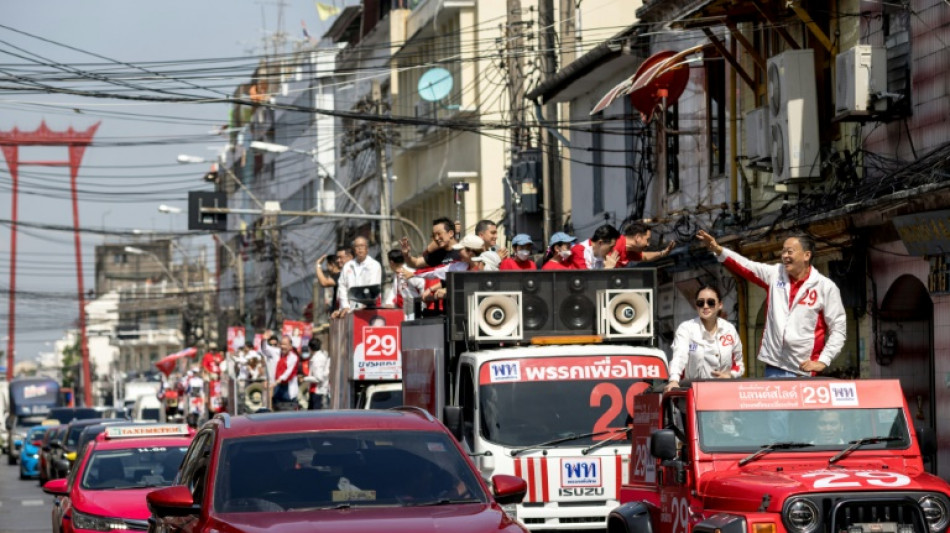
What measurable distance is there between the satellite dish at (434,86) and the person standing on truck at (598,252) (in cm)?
2688

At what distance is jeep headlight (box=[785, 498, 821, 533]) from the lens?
9.66m

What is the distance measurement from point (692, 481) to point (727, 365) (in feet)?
9.80

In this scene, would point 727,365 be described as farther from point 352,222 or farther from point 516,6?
point 352,222

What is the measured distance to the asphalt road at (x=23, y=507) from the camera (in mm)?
23938

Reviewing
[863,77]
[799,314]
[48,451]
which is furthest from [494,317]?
[48,451]

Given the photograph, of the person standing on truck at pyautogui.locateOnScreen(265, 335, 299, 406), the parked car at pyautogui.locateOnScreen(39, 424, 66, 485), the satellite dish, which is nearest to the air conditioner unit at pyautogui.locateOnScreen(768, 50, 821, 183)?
the person standing on truck at pyautogui.locateOnScreen(265, 335, 299, 406)

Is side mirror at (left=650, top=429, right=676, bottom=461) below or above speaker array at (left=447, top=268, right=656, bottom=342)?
below

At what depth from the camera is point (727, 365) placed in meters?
13.5

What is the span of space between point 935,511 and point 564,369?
5.73 meters

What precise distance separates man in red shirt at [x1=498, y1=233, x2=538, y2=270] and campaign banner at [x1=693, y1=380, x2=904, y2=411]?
22.3ft

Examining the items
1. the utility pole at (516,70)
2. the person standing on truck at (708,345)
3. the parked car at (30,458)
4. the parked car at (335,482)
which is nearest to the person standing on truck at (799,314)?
the person standing on truck at (708,345)

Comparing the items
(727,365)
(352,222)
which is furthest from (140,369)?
(727,365)

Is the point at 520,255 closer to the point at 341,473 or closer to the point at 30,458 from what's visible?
the point at 341,473

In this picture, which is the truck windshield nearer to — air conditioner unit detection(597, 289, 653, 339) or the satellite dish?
air conditioner unit detection(597, 289, 653, 339)
